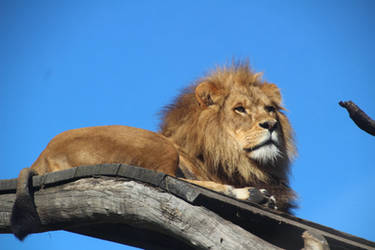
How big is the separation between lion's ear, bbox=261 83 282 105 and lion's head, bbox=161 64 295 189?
0.02 m

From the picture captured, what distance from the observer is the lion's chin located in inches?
207

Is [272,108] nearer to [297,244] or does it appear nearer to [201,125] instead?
[201,125]

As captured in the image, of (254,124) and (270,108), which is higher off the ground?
(270,108)

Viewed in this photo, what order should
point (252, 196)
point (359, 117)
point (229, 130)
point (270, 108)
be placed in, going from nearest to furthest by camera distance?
point (359, 117), point (252, 196), point (229, 130), point (270, 108)

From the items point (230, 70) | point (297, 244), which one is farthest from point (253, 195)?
point (230, 70)

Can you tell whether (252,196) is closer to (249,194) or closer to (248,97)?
(249,194)

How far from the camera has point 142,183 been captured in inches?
128

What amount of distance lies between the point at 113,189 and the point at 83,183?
0.26 metres

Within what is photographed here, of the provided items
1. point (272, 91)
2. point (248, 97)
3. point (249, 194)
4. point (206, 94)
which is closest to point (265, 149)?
point (248, 97)

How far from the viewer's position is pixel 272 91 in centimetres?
606

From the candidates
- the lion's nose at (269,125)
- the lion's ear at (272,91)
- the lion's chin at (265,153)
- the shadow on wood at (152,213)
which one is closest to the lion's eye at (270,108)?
the lion's ear at (272,91)

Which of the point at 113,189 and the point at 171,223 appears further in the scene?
the point at 113,189

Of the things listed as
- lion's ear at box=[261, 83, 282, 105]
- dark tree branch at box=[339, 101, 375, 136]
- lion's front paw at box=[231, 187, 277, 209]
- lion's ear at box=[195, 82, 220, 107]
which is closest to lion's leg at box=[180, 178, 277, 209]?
lion's front paw at box=[231, 187, 277, 209]

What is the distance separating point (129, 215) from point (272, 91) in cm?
320
